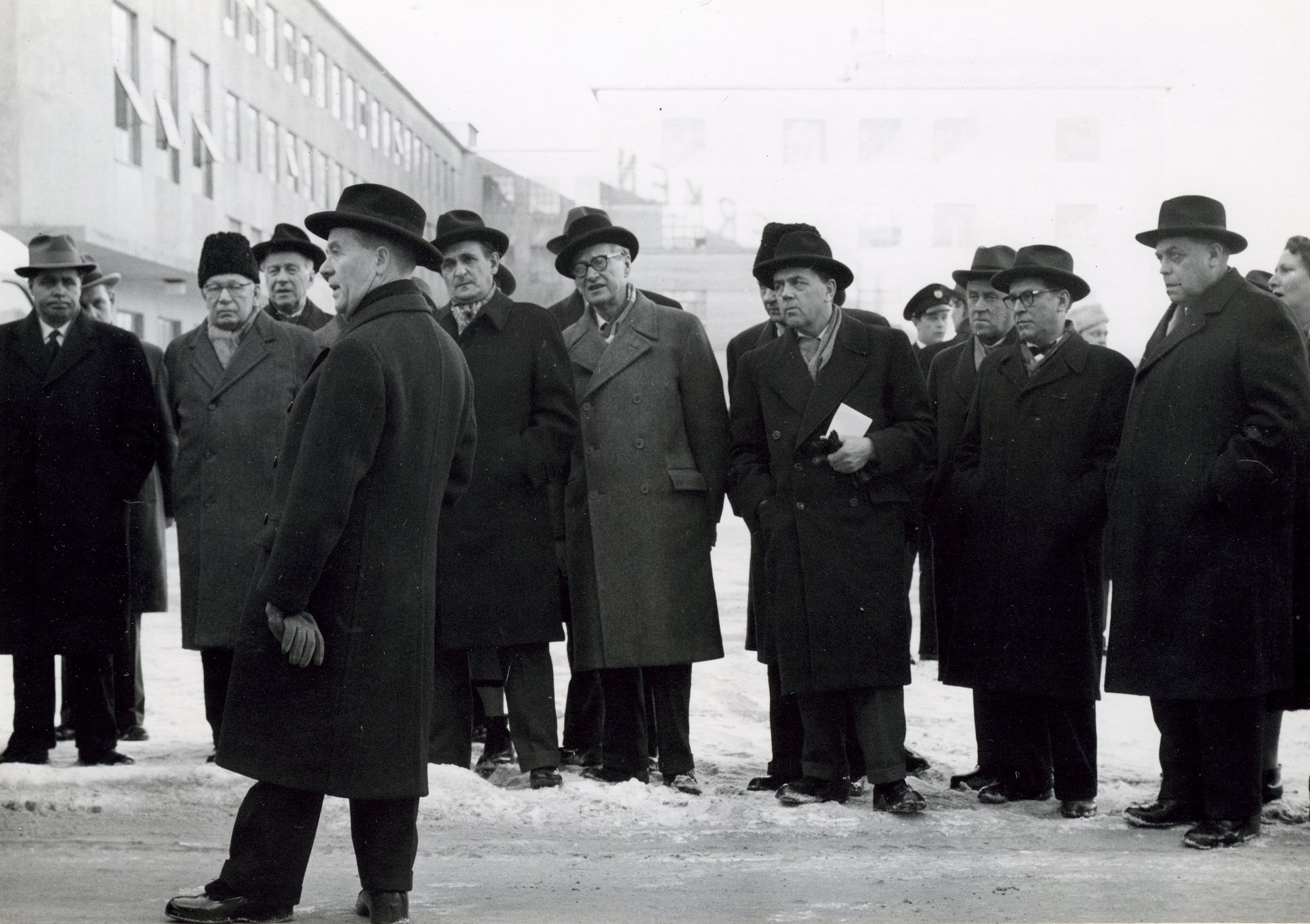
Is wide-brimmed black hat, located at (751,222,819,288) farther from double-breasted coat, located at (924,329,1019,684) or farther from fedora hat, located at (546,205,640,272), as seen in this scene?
double-breasted coat, located at (924,329,1019,684)

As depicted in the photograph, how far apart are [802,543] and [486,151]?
28.0 metres

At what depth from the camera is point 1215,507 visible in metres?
5.75

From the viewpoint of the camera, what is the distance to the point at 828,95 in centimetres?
2416

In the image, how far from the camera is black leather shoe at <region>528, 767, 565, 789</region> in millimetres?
6480

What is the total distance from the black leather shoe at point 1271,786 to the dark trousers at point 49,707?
475 cm

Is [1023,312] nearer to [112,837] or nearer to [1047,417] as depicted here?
[1047,417]

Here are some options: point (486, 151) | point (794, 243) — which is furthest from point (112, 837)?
point (486, 151)

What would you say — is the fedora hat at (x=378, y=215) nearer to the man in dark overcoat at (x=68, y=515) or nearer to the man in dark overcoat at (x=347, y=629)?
the man in dark overcoat at (x=347, y=629)

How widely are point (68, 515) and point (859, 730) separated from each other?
11.3 ft

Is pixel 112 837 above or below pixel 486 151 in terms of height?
below

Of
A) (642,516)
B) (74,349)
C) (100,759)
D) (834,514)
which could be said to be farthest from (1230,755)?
(74,349)

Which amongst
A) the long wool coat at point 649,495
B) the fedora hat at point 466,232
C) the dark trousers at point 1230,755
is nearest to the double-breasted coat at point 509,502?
the long wool coat at point 649,495

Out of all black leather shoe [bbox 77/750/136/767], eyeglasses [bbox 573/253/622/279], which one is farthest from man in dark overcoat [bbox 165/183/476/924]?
black leather shoe [bbox 77/750/136/767]

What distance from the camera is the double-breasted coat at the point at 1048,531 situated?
6250mm
